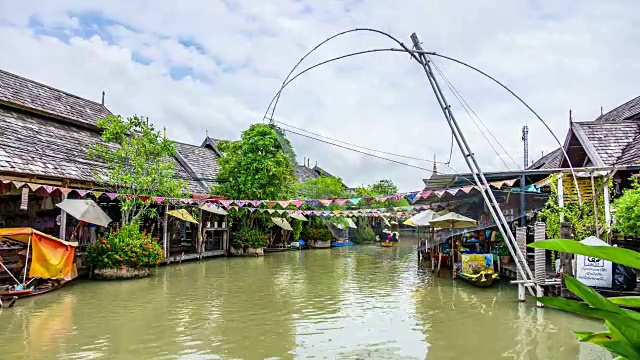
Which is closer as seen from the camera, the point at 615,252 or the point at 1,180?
the point at 615,252

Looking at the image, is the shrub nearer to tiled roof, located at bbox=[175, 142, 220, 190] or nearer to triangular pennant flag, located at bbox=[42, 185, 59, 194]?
tiled roof, located at bbox=[175, 142, 220, 190]

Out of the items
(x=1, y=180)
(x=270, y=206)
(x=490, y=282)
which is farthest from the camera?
(x=270, y=206)

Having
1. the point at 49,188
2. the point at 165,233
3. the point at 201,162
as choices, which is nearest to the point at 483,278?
the point at 165,233

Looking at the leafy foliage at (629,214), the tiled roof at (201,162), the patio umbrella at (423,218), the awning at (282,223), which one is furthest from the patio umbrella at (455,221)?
the tiled roof at (201,162)

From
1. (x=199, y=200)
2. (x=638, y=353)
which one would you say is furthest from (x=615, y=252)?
(x=199, y=200)

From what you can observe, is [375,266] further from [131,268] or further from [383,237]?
[383,237]

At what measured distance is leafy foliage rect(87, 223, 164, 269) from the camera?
12.2 m

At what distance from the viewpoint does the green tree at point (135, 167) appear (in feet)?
43.2

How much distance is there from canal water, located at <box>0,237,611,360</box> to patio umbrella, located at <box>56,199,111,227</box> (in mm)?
1619

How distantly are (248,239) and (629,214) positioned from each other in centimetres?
1476

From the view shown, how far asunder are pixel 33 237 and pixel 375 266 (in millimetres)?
11263

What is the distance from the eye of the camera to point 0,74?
48.3ft

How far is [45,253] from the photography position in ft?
32.2

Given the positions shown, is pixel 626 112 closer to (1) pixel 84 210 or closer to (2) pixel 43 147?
(1) pixel 84 210
